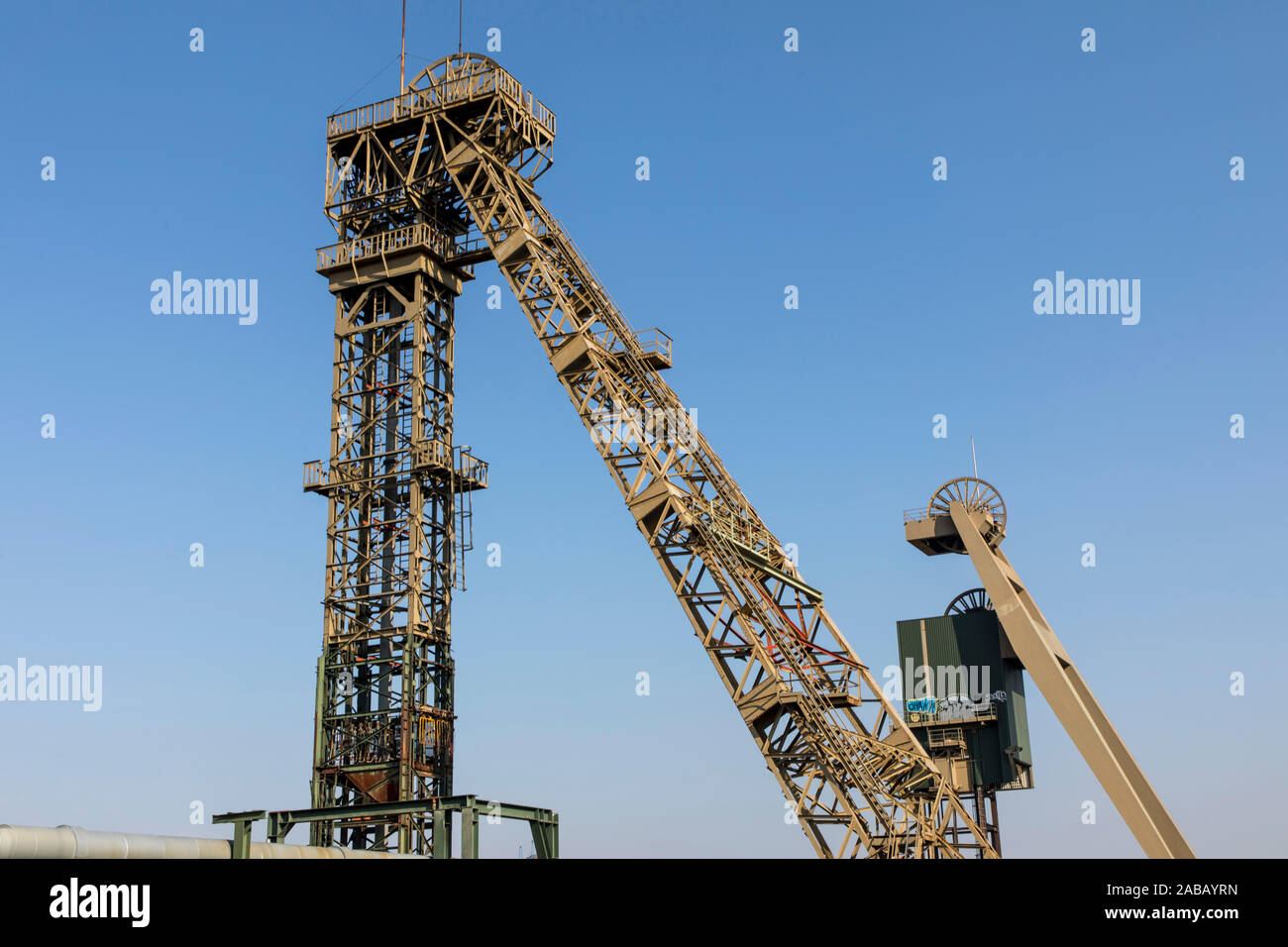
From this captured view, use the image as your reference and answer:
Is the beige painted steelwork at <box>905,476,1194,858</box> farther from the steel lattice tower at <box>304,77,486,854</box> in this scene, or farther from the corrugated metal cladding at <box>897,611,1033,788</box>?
the steel lattice tower at <box>304,77,486,854</box>

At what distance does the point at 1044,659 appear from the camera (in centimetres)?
5422

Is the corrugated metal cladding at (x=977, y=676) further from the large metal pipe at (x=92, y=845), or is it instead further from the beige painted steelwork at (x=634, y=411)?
the large metal pipe at (x=92, y=845)

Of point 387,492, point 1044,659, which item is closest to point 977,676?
point 1044,659

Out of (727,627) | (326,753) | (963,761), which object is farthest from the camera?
(963,761)

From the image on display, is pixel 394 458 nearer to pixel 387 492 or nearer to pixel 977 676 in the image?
pixel 387 492

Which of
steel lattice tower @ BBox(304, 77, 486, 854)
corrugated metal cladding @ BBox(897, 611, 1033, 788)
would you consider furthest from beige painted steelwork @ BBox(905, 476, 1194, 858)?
steel lattice tower @ BBox(304, 77, 486, 854)

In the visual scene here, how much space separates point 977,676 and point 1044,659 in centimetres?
358

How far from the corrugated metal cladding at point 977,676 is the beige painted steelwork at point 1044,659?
1.22 m

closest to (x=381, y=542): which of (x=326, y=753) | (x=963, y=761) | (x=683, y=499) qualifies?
(x=326, y=753)

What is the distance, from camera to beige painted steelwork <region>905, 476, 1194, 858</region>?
168 ft
